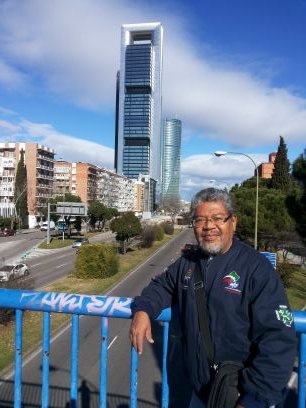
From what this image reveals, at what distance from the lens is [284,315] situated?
222 centimetres

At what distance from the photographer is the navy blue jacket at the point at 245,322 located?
215 cm

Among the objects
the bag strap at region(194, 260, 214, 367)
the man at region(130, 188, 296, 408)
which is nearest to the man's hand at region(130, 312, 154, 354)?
the man at region(130, 188, 296, 408)

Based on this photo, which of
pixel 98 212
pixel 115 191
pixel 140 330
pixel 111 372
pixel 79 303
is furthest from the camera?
pixel 115 191

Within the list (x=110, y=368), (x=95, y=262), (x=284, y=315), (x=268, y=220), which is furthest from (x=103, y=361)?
(x=268, y=220)

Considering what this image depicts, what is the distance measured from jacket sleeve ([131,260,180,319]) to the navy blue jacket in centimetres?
14

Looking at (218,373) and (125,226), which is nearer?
(218,373)

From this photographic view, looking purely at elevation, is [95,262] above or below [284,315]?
below

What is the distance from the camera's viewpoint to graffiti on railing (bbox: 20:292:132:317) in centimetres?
296

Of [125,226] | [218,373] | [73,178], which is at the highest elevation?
[73,178]

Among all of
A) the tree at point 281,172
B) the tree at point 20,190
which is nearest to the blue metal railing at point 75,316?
the tree at point 281,172

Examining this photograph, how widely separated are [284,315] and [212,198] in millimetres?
823

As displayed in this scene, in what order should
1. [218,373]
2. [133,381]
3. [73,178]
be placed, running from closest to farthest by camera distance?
1. [218,373]
2. [133,381]
3. [73,178]

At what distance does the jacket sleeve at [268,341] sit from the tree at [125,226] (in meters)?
45.5

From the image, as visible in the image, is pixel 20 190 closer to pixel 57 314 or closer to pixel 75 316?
pixel 57 314
